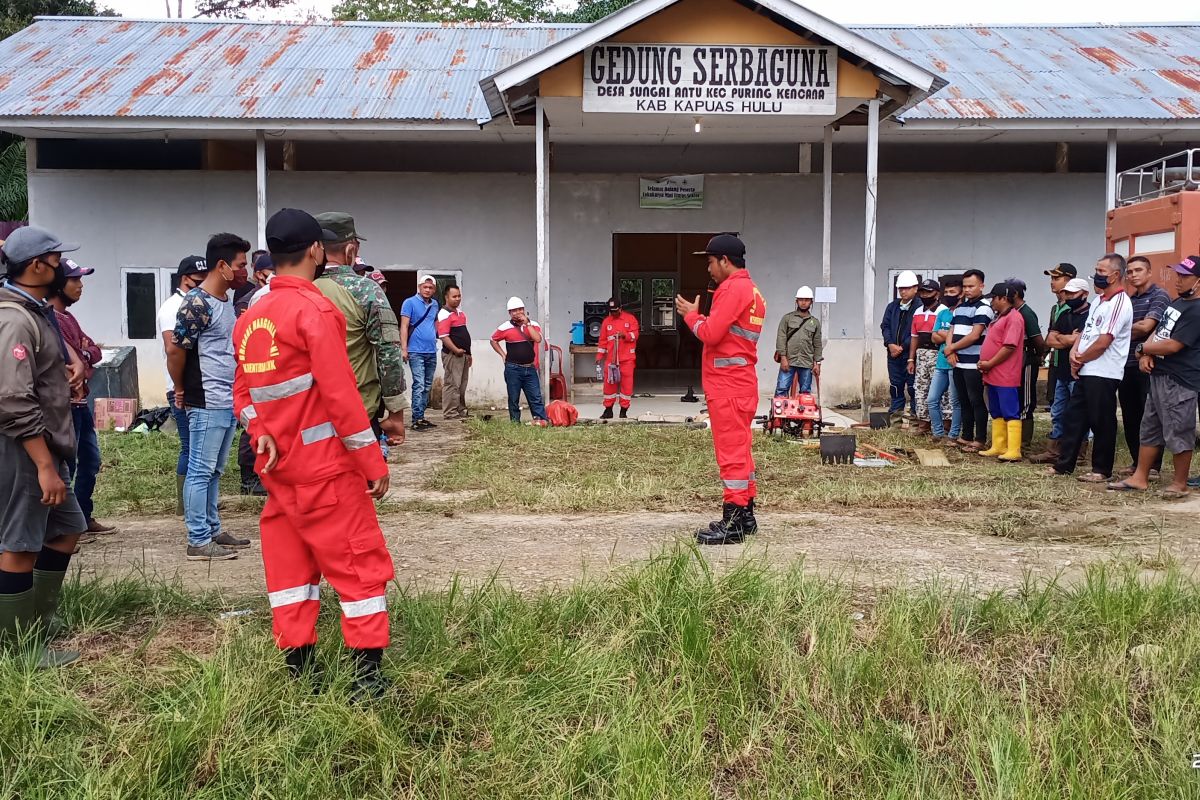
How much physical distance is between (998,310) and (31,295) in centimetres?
879

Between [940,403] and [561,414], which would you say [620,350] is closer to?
[561,414]

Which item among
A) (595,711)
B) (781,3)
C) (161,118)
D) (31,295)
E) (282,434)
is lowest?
(595,711)

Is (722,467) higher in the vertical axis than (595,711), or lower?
higher

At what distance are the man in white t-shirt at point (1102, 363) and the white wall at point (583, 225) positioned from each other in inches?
288

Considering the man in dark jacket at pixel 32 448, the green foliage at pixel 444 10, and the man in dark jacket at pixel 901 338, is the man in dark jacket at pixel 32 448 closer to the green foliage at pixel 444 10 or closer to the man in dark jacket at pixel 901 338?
the man in dark jacket at pixel 901 338

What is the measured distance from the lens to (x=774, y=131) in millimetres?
15000

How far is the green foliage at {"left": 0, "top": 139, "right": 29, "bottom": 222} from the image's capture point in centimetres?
1906

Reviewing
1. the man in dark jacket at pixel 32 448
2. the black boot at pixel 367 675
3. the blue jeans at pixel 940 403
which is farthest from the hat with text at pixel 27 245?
the blue jeans at pixel 940 403

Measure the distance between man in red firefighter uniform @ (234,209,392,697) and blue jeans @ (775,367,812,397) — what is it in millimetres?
9604

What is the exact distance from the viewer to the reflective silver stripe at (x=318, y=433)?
3.59m

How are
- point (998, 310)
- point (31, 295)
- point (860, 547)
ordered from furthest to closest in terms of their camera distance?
point (998, 310) → point (860, 547) → point (31, 295)

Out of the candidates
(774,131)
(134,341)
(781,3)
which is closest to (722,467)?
(781,3)

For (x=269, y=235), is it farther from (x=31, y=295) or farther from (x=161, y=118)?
(x=161, y=118)

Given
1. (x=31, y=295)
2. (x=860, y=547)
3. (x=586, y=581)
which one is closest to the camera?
(x=31, y=295)
